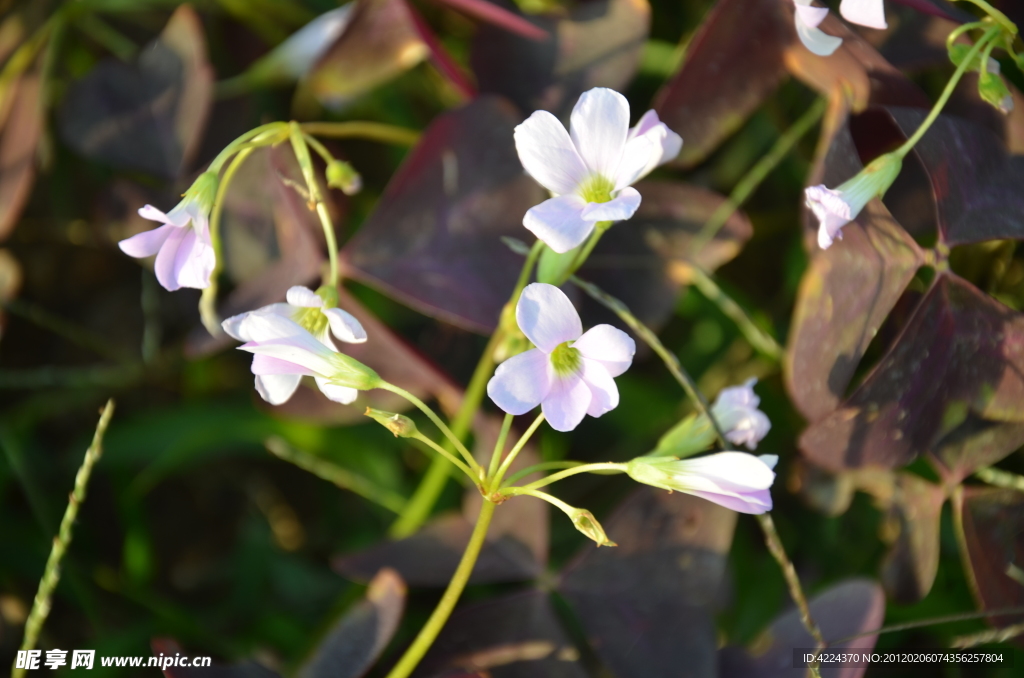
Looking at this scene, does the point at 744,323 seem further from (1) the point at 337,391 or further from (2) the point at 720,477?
(1) the point at 337,391

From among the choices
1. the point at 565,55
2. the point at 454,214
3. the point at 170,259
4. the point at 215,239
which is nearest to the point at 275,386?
the point at 170,259

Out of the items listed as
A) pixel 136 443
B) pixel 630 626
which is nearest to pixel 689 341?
pixel 630 626

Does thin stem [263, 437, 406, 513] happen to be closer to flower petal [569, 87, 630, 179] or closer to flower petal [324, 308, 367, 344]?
flower petal [324, 308, 367, 344]

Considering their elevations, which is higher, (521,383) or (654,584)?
(521,383)

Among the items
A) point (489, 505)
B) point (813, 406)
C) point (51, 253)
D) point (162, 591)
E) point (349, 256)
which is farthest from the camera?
point (51, 253)

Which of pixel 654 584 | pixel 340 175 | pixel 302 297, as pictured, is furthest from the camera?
pixel 654 584

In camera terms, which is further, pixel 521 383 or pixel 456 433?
pixel 456 433

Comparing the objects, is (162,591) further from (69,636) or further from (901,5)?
(901,5)

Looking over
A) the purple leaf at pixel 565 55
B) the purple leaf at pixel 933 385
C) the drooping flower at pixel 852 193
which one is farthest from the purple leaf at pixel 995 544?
the purple leaf at pixel 565 55
